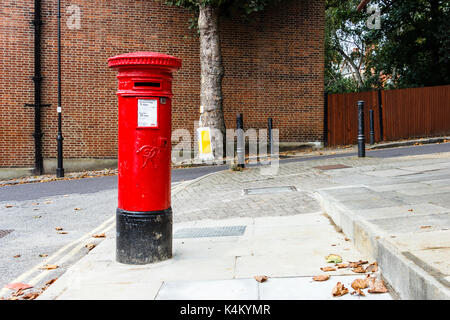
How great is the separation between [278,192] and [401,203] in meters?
3.21

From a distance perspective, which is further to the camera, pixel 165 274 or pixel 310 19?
pixel 310 19

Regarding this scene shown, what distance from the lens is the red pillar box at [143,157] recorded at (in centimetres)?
495

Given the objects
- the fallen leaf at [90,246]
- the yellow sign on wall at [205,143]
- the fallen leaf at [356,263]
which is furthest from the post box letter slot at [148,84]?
the yellow sign on wall at [205,143]

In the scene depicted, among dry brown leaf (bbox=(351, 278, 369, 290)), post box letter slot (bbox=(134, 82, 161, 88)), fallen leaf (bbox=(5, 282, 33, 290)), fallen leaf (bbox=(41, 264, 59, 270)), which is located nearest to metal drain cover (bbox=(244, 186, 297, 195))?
fallen leaf (bbox=(41, 264, 59, 270))

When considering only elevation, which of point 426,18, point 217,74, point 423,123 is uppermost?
point 426,18

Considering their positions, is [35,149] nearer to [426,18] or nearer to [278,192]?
[278,192]

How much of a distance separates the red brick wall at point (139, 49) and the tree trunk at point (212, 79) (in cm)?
191

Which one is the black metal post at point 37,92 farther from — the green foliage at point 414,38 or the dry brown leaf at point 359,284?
the dry brown leaf at point 359,284

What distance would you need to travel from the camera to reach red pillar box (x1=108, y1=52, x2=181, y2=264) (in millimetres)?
4953

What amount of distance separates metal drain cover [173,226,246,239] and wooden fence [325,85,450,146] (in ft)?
46.4

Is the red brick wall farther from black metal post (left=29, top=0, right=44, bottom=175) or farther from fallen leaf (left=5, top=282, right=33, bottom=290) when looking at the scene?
fallen leaf (left=5, top=282, right=33, bottom=290)

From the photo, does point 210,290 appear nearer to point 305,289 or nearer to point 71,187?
point 305,289
